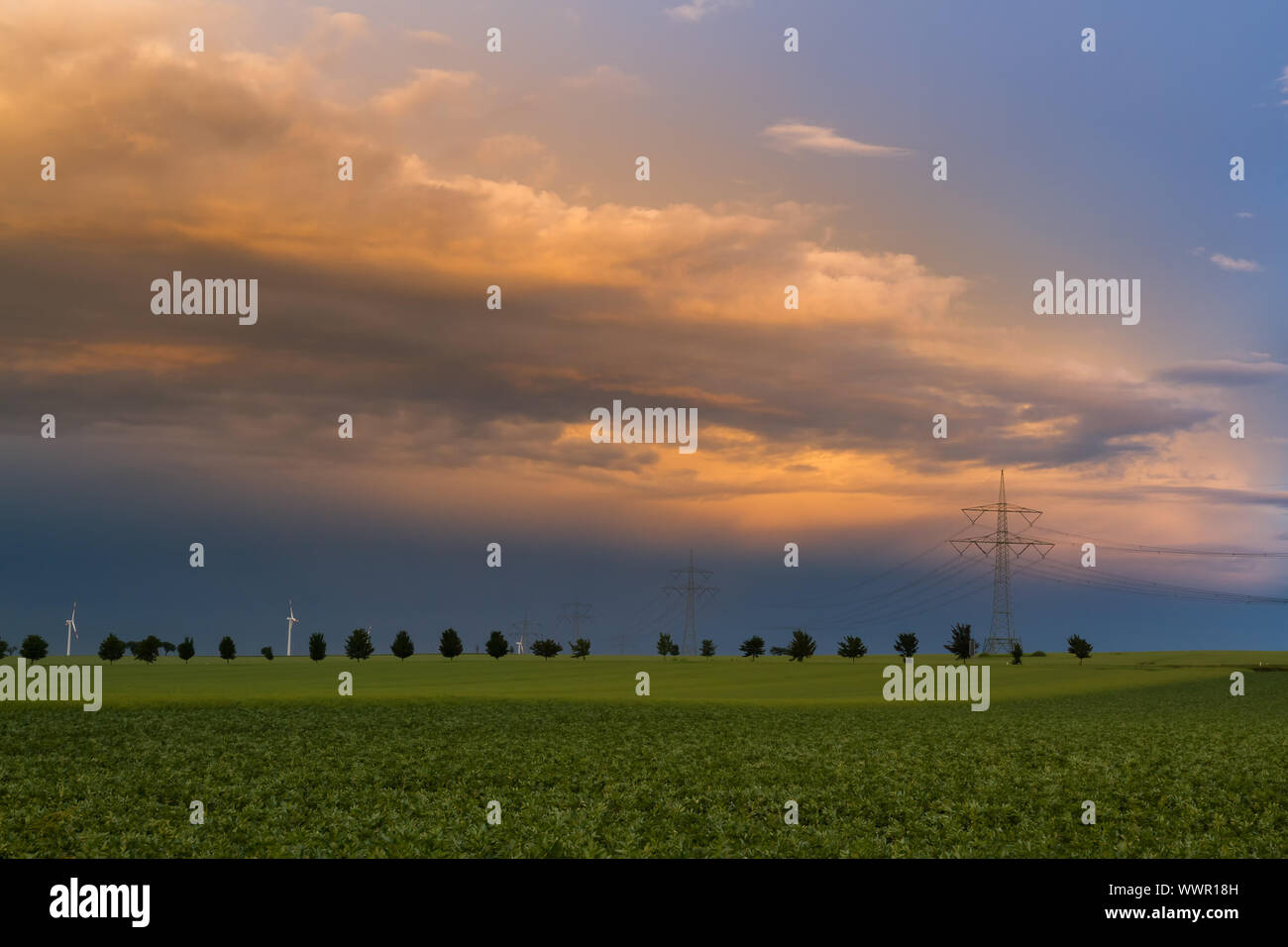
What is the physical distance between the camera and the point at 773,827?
105 feet

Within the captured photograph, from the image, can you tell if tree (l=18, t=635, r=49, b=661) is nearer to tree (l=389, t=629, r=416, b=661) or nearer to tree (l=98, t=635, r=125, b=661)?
tree (l=98, t=635, r=125, b=661)

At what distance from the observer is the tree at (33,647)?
18888 cm

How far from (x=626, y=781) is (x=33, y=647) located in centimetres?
18929

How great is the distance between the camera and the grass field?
3023cm

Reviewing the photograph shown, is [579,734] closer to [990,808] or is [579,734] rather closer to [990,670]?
[990,808]

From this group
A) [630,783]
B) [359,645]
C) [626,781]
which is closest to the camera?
[630,783]

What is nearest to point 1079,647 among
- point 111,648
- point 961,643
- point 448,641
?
point 961,643

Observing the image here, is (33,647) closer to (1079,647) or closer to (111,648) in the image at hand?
(111,648)

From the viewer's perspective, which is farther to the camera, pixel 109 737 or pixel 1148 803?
pixel 109 737

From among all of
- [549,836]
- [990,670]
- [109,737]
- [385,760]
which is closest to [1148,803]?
[549,836]

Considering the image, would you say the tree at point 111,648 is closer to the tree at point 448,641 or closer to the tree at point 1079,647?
the tree at point 448,641

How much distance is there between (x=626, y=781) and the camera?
1566 inches
